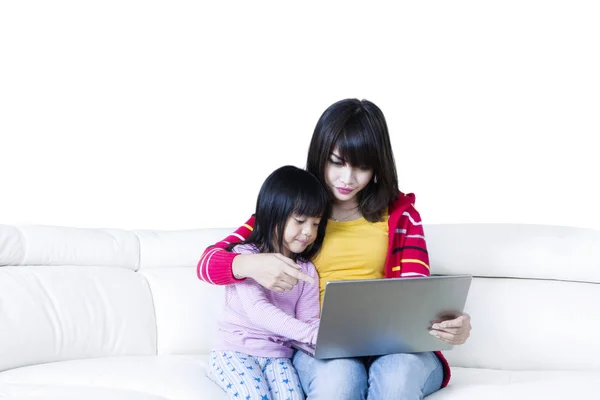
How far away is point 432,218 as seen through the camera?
3008 mm

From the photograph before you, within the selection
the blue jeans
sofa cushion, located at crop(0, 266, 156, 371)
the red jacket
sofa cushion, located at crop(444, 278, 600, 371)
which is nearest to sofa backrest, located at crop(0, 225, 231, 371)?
sofa cushion, located at crop(0, 266, 156, 371)

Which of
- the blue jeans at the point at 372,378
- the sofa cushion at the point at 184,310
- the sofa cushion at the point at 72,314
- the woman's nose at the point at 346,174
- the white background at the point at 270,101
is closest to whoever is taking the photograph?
the blue jeans at the point at 372,378

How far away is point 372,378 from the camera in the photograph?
1.96 metres

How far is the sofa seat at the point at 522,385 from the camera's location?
2.03m

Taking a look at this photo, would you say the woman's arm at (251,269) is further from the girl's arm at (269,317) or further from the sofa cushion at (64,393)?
the sofa cushion at (64,393)

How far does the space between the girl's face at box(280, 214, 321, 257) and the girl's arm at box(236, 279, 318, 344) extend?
0.14 meters

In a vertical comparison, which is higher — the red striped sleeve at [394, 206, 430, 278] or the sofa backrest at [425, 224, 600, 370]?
the red striped sleeve at [394, 206, 430, 278]

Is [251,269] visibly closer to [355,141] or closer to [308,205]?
[308,205]

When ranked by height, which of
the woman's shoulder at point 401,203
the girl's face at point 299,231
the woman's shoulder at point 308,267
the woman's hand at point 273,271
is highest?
the woman's shoulder at point 401,203

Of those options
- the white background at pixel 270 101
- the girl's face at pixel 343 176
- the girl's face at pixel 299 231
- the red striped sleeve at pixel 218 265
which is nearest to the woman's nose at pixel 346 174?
the girl's face at pixel 343 176

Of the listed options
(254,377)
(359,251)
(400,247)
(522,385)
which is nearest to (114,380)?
(254,377)

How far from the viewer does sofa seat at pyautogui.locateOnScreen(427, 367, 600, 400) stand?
203cm

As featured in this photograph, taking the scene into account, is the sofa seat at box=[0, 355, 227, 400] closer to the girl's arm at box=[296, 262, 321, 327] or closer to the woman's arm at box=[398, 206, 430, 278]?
the girl's arm at box=[296, 262, 321, 327]

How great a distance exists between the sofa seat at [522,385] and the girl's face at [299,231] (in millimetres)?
499
